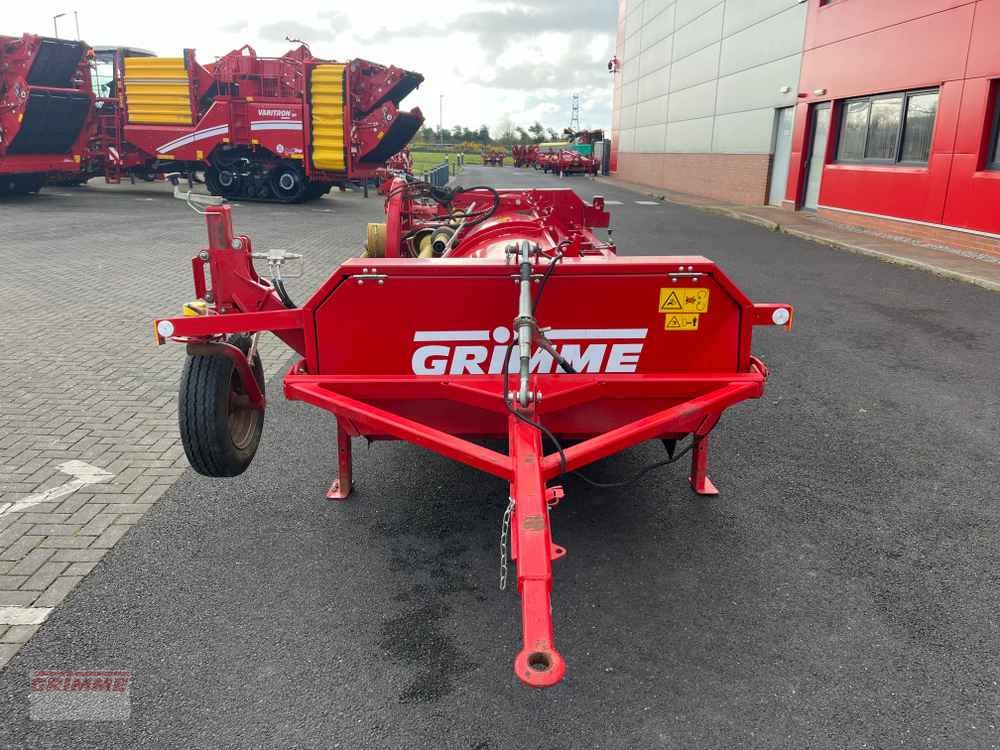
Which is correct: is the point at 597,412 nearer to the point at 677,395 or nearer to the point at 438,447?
the point at 677,395

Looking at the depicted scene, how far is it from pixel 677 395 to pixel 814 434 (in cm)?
206

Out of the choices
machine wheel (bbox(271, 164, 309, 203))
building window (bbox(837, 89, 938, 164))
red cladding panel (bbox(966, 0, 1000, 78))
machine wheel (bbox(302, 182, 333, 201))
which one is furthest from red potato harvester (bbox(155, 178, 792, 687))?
machine wheel (bbox(302, 182, 333, 201))

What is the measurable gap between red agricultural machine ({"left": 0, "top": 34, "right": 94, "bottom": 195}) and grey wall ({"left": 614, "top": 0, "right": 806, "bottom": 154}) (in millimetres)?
18990

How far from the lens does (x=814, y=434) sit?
4910mm

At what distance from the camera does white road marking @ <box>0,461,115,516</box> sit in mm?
3789

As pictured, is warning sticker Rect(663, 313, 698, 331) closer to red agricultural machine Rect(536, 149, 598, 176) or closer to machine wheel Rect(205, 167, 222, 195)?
machine wheel Rect(205, 167, 222, 195)

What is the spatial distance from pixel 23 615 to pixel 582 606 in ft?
7.34

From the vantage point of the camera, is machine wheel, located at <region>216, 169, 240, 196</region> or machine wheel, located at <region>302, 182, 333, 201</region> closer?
machine wheel, located at <region>216, 169, 240, 196</region>

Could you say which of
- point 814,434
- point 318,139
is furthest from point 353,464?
point 318,139

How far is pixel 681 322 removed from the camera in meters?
3.30

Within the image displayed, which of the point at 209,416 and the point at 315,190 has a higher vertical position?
the point at 315,190

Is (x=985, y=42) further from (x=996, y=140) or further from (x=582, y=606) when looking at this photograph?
(x=582, y=606)

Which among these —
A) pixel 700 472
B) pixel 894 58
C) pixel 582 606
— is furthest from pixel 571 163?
pixel 582 606

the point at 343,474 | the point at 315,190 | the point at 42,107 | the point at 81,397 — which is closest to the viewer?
the point at 343,474
